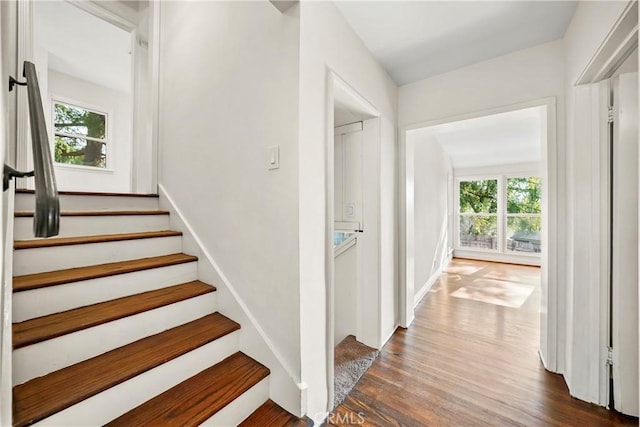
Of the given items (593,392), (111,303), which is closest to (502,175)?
(593,392)

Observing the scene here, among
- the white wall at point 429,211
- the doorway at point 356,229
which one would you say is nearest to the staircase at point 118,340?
the doorway at point 356,229

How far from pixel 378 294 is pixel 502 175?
17.6ft

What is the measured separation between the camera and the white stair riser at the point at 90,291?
47.6 inches

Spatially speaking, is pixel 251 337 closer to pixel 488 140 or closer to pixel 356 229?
pixel 356 229

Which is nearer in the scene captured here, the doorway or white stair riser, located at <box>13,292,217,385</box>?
white stair riser, located at <box>13,292,217,385</box>

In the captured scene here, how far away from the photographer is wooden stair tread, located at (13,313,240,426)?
93cm

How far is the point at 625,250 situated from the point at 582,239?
20 centimetres

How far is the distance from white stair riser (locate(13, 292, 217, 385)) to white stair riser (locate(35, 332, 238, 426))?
0.88 feet

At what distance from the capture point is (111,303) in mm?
1414

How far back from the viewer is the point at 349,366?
6.63 ft

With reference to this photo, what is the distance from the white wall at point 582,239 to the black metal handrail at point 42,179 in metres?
2.58

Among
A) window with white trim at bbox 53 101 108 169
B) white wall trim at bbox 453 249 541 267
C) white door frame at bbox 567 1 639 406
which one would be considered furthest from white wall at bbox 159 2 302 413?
white wall trim at bbox 453 249 541 267

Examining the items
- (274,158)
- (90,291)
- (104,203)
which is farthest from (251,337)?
(104,203)

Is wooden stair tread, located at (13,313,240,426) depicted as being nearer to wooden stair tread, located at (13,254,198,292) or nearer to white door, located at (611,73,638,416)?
wooden stair tread, located at (13,254,198,292)
